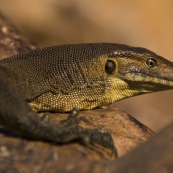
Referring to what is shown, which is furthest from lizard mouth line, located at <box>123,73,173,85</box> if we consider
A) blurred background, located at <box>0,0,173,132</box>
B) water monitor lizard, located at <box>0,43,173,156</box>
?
blurred background, located at <box>0,0,173,132</box>

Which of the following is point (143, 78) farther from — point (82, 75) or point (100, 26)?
point (100, 26)

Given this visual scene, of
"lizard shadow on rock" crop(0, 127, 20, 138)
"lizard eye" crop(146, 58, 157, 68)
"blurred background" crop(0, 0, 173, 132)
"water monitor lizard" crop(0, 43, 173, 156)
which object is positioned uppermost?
"blurred background" crop(0, 0, 173, 132)

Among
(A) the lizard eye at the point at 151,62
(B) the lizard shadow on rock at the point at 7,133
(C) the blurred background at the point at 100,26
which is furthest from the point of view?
(C) the blurred background at the point at 100,26

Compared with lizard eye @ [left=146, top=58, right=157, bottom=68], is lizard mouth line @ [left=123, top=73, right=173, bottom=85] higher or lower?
lower

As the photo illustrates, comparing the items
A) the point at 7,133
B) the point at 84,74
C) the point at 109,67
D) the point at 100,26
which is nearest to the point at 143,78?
the point at 109,67

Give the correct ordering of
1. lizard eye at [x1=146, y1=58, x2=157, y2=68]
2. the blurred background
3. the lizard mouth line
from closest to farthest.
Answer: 1. the lizard mouth line
2. lizard eye at [x1=146, y1=58, x2=157, y2=68]
3. the blurred background

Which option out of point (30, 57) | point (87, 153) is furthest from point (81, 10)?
point (87, 153)

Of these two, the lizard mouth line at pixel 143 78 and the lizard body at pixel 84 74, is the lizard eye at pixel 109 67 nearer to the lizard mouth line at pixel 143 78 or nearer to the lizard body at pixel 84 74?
the lizard body at pixel 84 74

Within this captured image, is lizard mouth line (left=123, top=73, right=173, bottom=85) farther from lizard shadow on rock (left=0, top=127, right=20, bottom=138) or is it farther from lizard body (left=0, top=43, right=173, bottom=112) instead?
lizard shadow on rock (left=0, top=127, right=20, bottom=138)

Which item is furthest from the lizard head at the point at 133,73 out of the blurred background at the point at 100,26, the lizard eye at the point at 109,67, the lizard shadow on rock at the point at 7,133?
the blurred background at the point at 100,26
